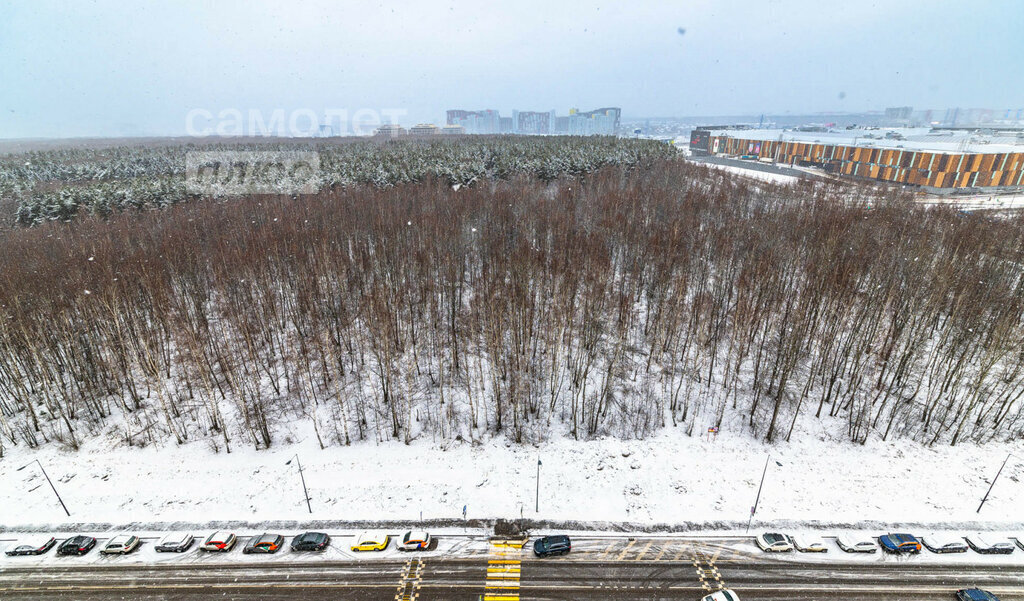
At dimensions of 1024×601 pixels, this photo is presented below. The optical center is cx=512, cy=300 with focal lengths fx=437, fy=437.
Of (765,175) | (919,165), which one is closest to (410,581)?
(765,175)

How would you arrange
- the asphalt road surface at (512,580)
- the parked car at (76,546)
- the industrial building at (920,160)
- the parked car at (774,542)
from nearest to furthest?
1. the asphalt road surface at (512,580)
2. the parked car at (774,542)
3. the parked car at (76,546)
4. the industrial building at (920,160)

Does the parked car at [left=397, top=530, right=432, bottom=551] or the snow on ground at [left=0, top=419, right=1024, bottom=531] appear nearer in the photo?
the parked car at [left=397, top=530, right=432, bottom=551]

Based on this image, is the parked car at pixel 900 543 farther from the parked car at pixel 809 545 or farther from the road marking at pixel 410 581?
the road marking at pixel 410 581

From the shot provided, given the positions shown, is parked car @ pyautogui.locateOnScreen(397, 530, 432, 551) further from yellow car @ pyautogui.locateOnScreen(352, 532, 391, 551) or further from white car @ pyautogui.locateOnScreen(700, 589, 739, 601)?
white car @ pyautogui.locateOnScreen(700, 589, 739, 601)

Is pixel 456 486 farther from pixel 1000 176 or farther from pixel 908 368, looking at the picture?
pixel 1000 176

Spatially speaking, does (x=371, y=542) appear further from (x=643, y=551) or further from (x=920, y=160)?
(x=920, y=160)

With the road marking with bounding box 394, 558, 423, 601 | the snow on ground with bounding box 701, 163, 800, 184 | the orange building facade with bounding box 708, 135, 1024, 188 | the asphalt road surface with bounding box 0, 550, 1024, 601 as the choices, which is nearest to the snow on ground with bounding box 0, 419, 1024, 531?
the asphalt road surface with bounding box 0, 550, 1024, 601

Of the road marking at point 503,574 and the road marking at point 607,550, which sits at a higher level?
the road marking at point 503,574

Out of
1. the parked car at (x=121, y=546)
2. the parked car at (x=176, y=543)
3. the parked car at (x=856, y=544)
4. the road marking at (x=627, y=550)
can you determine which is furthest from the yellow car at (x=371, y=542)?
the parked car at (x=856, y=544)
